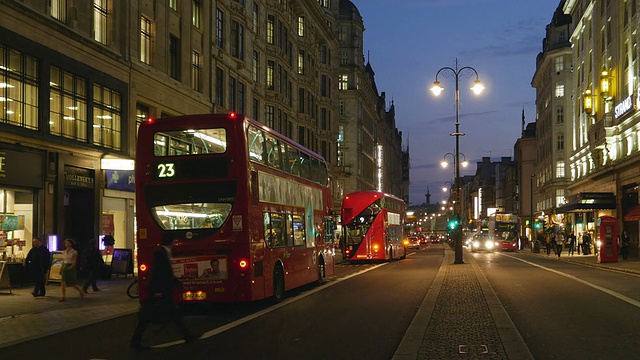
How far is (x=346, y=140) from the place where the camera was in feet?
292

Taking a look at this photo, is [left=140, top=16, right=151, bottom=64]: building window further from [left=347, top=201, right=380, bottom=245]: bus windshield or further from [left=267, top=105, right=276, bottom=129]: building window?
[left=267, top=105, right=276, bottom=129]: building window

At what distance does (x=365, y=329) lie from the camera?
1265 centimetres

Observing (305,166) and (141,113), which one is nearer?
(305,166)

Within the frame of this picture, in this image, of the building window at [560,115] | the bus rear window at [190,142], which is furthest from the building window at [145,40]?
the building window at [560,115]

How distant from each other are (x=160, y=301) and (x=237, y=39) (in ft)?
114

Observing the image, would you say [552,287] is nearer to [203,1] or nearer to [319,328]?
[319,328]

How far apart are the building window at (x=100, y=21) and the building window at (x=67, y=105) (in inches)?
91.0

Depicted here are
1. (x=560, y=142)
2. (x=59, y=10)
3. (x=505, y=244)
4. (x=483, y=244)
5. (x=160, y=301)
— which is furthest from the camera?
(x=560, y=142)

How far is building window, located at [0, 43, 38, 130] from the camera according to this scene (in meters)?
21.7

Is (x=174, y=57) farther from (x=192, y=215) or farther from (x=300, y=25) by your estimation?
(x=300, y=25)

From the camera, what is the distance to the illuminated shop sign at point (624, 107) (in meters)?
45.0

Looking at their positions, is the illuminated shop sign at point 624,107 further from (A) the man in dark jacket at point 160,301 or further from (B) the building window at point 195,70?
(A) the man in dark jacket at point 160,301

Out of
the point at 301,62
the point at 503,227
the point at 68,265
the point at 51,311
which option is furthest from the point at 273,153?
the point at 503,227

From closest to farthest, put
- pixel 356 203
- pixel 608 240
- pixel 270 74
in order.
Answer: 1. pixel 356 203
2. pixel 608 240
3. pixel 270 74
